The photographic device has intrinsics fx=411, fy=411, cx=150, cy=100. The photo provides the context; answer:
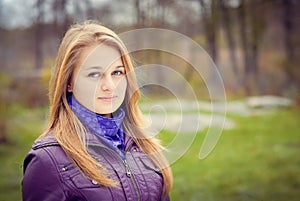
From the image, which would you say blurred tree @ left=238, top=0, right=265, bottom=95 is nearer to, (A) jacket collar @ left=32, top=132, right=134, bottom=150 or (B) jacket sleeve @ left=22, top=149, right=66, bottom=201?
(A) jacket collar @ left=32, top=132, right=134, bottom=150

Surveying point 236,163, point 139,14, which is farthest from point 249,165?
point 139,14

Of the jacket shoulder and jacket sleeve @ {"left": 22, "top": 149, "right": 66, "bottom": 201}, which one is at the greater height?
the jacket shoulder

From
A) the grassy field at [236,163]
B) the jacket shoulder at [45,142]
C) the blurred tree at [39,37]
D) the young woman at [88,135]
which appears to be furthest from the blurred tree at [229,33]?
the jacket shoulder at [45,142]

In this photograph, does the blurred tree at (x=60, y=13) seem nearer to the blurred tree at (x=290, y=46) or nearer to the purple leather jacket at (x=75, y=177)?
the blurred tree at (x=290, y=46)

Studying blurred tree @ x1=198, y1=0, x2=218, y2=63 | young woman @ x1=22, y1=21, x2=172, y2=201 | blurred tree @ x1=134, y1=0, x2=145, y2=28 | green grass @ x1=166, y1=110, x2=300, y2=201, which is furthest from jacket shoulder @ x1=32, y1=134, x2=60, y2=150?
blurred tree @ x1=198, y1=0, x2=218, y2=63

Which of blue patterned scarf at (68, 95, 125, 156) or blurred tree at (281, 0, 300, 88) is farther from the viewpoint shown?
blurred tree at (281, 0, 300, 88)

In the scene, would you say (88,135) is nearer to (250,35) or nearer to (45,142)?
(45,142)

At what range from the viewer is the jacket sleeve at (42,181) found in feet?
2.77

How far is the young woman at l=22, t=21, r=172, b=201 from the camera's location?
2.82ft

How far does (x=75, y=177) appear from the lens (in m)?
0.88

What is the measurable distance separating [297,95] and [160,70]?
160 cm

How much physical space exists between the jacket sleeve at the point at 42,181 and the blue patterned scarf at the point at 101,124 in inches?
5.1

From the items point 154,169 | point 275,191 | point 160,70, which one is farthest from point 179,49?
point 154,169

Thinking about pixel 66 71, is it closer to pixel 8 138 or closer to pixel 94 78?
pixel 94 78
